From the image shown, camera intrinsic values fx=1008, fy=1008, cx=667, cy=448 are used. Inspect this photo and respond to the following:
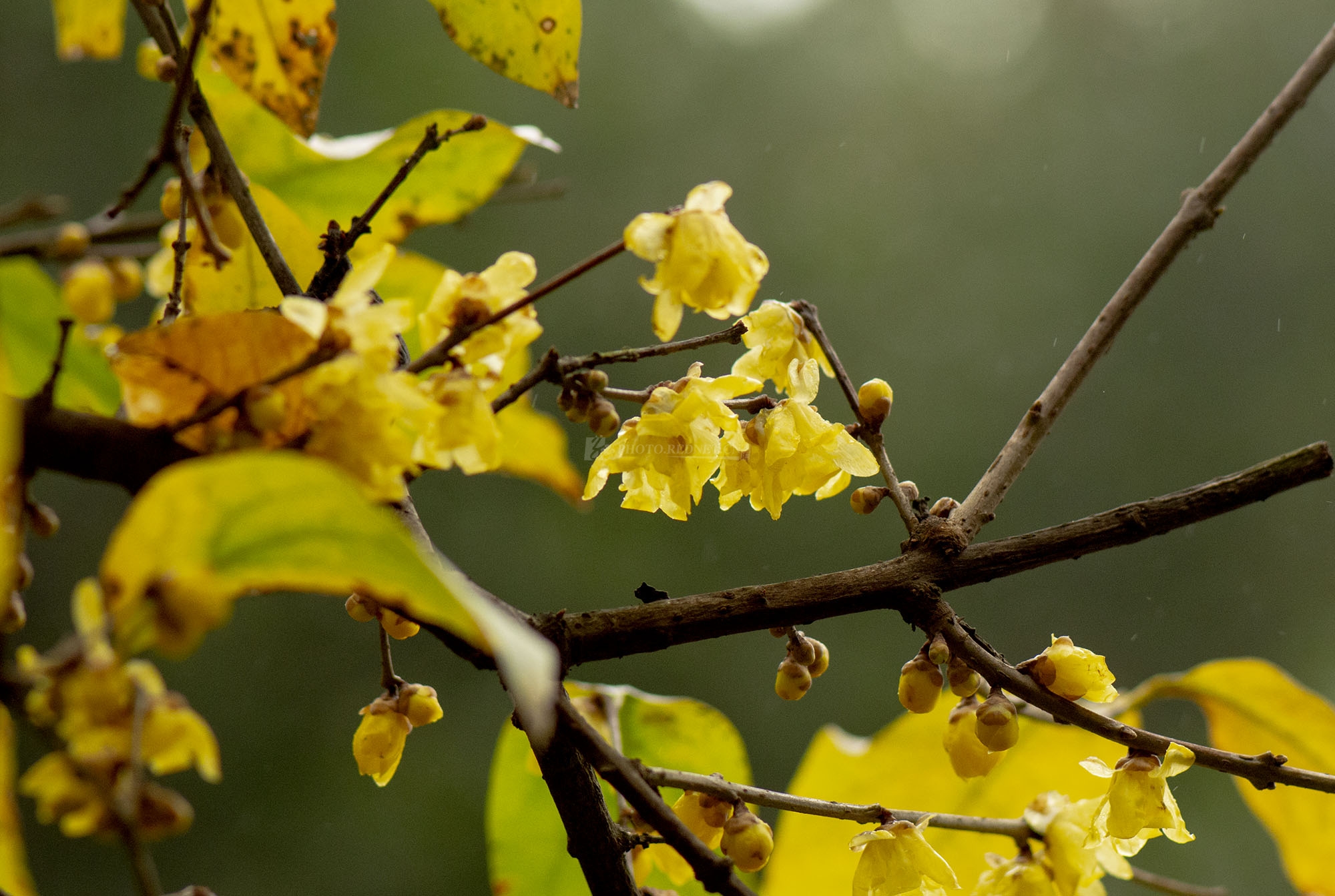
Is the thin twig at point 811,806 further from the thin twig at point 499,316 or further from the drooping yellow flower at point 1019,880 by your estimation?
the thin twig at point 499,316

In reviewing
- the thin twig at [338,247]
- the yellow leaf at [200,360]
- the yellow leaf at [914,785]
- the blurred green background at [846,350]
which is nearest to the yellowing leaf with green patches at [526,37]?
the thin twig at [338,247]

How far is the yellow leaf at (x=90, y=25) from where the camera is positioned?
530mm

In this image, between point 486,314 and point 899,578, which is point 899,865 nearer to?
point 899,578

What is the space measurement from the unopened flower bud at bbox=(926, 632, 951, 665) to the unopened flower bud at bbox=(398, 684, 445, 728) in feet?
0.66

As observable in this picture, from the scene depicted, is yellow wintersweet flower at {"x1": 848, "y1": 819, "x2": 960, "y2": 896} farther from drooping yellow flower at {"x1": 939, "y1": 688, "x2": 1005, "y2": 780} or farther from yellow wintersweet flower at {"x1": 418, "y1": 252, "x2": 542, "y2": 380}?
yellow wintersweet flower at {"x1": 418, "y1": 252, "x2": 542, "y2": 380}

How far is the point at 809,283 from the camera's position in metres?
3.75

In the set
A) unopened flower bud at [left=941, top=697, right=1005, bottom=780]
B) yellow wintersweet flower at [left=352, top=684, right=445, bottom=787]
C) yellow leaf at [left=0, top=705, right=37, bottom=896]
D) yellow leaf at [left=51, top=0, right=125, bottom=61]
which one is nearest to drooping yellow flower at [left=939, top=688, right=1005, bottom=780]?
unopened flower bud at [left=941, top=697, right=1005, bottom=780]

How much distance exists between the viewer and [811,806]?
36cm

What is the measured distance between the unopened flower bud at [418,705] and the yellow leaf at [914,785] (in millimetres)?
236

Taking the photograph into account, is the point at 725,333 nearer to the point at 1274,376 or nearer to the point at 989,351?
the point at 989,351

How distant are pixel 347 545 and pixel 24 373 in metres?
0.40

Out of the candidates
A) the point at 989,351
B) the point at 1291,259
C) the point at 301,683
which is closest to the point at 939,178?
the point at 989,351

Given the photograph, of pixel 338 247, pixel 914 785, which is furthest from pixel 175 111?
pixel 914 785

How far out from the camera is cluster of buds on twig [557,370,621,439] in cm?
38
